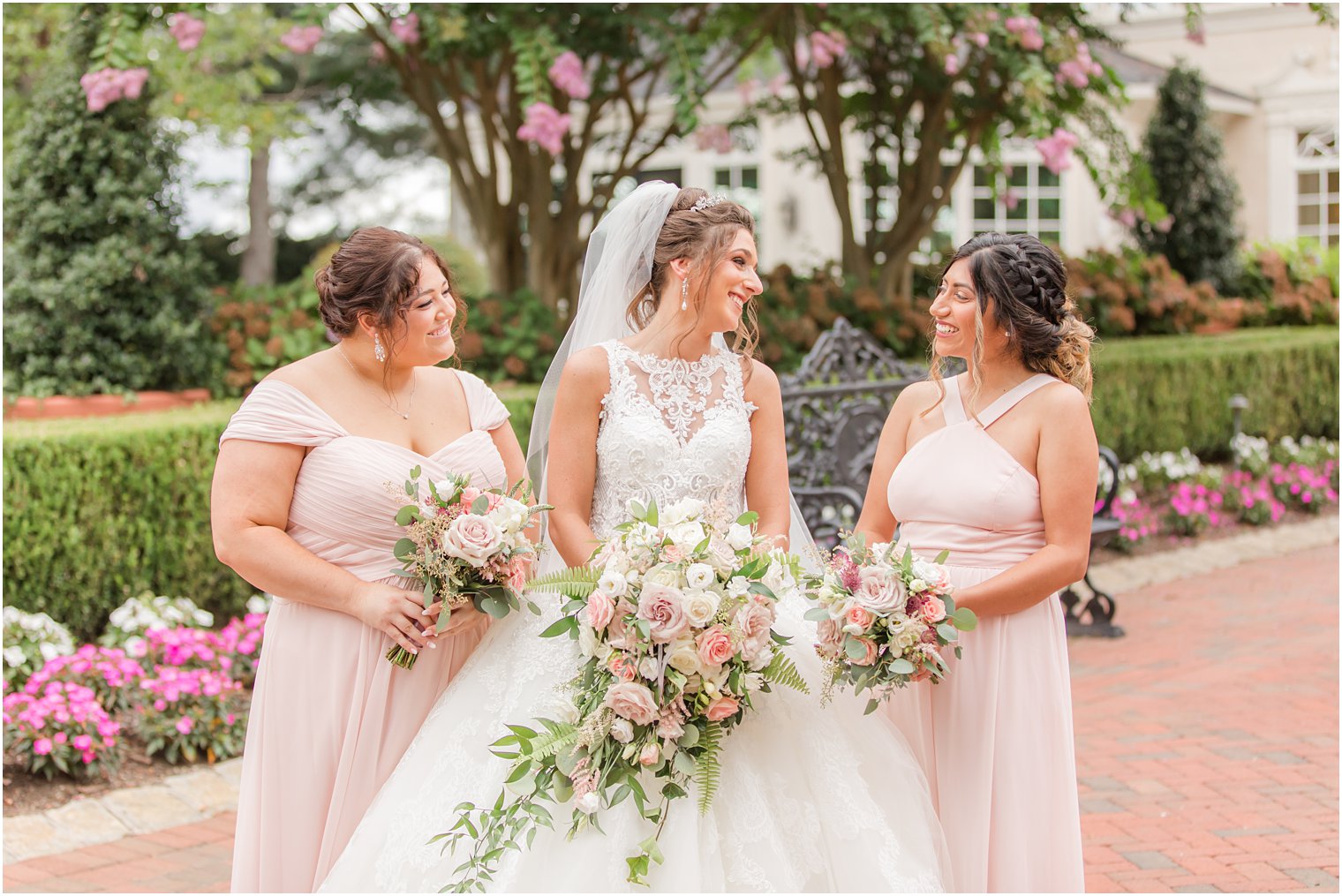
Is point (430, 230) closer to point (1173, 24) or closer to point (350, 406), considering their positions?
point (1173, 24)

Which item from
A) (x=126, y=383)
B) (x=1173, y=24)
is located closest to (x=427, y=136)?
(x=1173, y=24)

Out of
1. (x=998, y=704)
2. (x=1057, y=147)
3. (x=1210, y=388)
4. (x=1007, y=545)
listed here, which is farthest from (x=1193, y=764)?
(x=1210, y=388)

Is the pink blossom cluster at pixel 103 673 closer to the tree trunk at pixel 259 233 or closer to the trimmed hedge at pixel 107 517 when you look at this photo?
the trimmed hedge at pixel 107 517

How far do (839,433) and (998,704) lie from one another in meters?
4.04

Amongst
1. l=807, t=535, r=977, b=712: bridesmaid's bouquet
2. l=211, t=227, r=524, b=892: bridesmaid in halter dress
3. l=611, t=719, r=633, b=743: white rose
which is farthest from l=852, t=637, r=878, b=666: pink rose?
l=211, t=227, r=524, b=892: bridesmaid in halter dress

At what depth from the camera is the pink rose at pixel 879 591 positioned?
272cm

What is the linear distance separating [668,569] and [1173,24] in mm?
20934

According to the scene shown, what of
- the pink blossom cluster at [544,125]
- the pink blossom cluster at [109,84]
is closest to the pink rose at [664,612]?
the pink blossom cluster at [544,125]

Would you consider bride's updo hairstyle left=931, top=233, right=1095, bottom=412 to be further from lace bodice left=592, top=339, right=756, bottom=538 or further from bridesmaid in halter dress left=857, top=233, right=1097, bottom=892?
lace bodice left=592, top=339, right=756, bottom=538

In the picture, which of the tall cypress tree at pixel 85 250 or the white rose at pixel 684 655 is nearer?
the white rose at pixel 684 655

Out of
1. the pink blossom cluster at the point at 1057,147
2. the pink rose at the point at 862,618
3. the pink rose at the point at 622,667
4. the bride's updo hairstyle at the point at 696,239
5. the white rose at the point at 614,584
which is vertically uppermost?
the pink blossom cluster at the point at 1057,147

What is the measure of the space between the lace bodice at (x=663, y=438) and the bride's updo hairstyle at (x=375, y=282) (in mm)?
569

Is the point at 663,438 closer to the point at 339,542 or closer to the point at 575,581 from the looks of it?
the point at 575,581

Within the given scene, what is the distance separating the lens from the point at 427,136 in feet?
74.8
